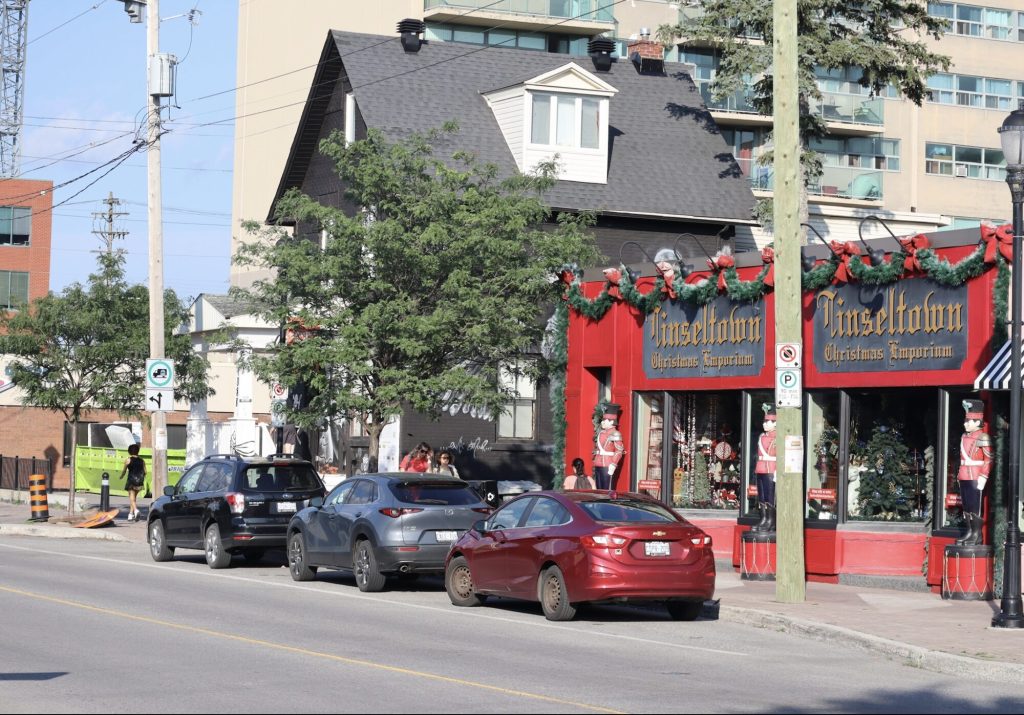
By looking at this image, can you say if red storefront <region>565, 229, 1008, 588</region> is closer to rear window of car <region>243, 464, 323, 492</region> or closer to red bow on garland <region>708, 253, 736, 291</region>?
red bow on garland <region>708, 253, 736, 291</region>

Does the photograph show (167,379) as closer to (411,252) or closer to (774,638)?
(411,252)

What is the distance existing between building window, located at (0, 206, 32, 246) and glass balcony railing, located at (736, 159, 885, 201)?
33.9m

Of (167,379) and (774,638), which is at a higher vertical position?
(167,379)

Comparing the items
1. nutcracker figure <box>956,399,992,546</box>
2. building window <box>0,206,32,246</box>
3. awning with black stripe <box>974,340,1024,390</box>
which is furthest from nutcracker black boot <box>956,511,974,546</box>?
building window <box>0,206,32,246</box>

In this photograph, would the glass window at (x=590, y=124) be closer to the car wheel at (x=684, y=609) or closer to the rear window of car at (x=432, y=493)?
the rear window of car at (x=432, y=493)

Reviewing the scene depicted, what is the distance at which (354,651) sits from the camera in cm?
1357

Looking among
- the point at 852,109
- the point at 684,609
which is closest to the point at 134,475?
the point at 684,609

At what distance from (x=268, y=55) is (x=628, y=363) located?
4066 centimetres

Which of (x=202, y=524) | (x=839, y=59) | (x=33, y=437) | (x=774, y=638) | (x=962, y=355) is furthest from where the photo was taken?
(x=33, y=437)

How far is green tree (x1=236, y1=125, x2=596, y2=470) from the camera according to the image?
82.3 feet

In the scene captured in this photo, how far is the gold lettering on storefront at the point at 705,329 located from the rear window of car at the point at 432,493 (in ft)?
17.1

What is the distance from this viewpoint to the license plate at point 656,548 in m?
16.5

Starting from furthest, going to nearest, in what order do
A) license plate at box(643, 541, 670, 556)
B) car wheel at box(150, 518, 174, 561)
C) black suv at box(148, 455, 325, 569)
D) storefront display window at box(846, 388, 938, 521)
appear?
car wheel at box(150, 518, 174, 561) < black suv at box(148, 455, 325, 569) < storefront display window at box(846, 388, 938, 521) < license plate at box(643, 541, 670, 556)

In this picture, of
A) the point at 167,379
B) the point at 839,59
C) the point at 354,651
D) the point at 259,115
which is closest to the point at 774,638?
the point at 354,651
